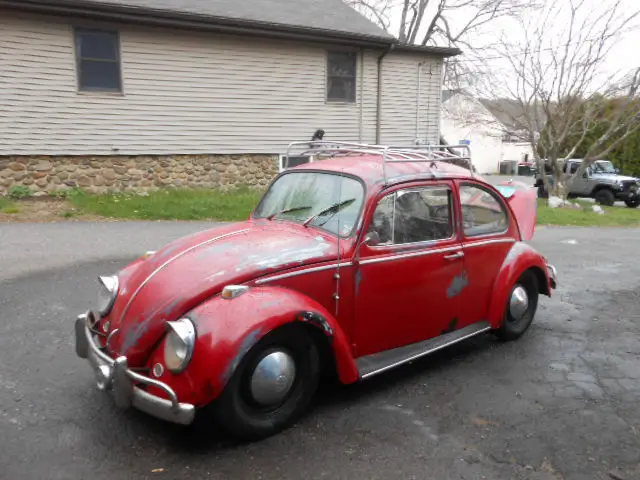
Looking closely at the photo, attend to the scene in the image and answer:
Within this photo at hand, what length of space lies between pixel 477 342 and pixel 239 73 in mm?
10862

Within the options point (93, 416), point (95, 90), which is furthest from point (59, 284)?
point (95, 90)

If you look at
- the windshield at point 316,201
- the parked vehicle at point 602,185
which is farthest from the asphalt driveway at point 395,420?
the parked vehicle at point 602,185

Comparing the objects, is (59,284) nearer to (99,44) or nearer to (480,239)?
(480,239)

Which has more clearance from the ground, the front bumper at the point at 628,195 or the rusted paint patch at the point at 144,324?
the rusted paint patch at the point at 144,324

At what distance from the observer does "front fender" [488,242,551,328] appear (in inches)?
167

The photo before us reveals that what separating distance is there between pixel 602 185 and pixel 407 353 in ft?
61.9

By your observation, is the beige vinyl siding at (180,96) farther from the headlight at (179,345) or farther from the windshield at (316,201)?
the headlight at (179,345)

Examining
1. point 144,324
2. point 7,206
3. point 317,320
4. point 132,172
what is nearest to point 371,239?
point 317,320

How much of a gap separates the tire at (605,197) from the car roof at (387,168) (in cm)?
1755

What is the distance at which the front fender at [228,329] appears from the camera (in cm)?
262

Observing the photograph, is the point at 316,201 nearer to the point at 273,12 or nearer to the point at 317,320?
the point at 317,320

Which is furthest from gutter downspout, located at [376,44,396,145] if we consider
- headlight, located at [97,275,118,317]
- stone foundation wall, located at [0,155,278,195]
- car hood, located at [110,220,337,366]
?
headlight, located at [97,275,118,317]

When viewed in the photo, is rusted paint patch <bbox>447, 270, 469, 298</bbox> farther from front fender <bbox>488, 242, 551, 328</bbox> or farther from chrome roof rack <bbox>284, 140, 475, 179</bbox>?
chrome roof rack <bbox>284, 140, 475, 179</bbox>

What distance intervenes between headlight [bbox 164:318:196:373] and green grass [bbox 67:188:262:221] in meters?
7.85
